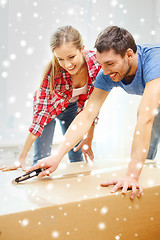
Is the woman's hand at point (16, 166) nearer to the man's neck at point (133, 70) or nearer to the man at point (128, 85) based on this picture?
the man at point (128, 85)

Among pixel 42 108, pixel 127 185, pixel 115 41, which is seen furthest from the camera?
pixel 42 108

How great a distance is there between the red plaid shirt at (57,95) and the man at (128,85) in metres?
0.18

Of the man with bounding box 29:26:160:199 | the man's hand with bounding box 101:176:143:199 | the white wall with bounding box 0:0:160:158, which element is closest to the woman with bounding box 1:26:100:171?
the man with bounding box 29:26:160:199

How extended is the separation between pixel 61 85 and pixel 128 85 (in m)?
0.37

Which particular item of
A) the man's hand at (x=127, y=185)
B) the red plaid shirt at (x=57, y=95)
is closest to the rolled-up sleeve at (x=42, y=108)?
the red plaid shirt at (x=57, y=95)

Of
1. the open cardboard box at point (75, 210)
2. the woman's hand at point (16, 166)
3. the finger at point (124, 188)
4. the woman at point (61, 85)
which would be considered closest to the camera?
the open cardboard box at point (75, 210)

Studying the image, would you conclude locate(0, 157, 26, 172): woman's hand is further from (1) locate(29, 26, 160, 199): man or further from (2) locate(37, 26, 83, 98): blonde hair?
(2) locate(37, 26, 83, 98): blonde hair

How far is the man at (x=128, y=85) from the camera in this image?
32.8 inches

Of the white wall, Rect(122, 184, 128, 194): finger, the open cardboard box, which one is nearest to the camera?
the open cardboard box

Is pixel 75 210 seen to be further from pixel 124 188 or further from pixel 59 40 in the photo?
pixel 59 40

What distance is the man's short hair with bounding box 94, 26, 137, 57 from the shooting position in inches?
35.5

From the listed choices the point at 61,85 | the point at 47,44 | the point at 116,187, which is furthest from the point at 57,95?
the point at 47,44

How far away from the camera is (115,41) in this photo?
2.97 ft

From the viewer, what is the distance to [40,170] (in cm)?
91
